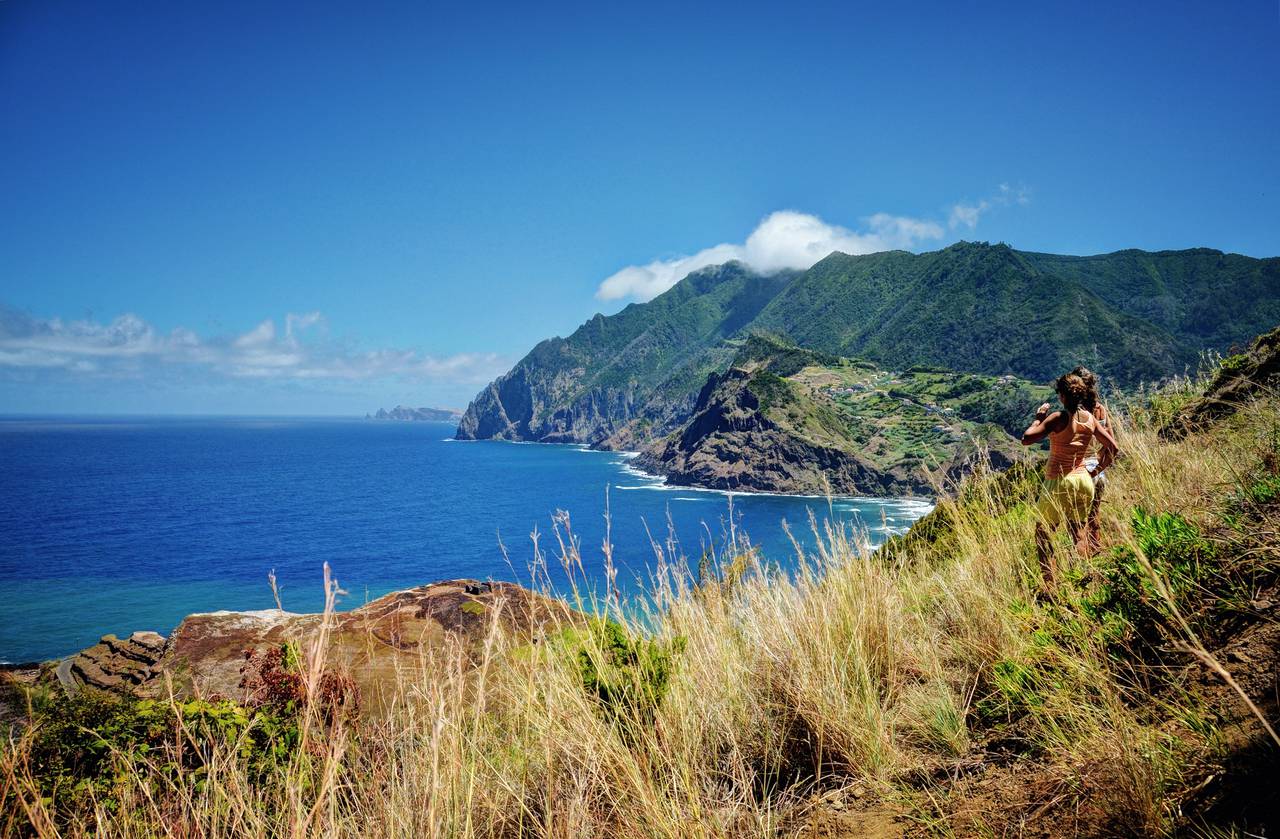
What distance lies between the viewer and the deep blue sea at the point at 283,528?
162 ft

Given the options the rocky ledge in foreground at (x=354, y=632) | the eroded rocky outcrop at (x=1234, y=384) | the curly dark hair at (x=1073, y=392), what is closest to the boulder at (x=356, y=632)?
the rocky ledge in foreground at (x=354, y=632)

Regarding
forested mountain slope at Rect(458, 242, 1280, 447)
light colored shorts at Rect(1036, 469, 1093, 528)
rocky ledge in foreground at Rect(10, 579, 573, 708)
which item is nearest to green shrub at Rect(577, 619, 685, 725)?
light colored shorts at Rect(1036, 469, 1093, 528)

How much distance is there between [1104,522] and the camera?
15.6ft

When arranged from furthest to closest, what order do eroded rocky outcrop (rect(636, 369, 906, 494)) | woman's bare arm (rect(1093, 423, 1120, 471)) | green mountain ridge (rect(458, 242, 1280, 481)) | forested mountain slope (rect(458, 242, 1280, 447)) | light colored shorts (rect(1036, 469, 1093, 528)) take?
forested mountain slope (rect(458, 242, 1280, 447)), green mountain ridge (rect(458, 242, 1280, 481)), eroded rocky outcrop (rect(636, 369, 906, 494)), woman's bare arm (rect(1093, 423, 1120, 471)), light colored shorts (rect(1036, 469, 1093, 528))

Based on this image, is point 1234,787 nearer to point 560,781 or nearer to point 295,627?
point 560,781

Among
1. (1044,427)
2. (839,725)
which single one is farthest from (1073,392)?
(839,725)

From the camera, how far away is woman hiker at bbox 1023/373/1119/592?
4562mm

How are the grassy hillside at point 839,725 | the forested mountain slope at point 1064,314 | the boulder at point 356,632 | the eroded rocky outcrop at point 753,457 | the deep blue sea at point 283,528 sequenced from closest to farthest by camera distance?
1. the grassy hillside at point 839,725
2. the boulder at point 356,632
3. the deep blue sea at point 283,528
4. the eroded rocky outcrop at point 753,457
5. the forested mountain slope at point 1064,314

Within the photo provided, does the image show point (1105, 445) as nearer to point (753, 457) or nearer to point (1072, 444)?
point (1072, 444)

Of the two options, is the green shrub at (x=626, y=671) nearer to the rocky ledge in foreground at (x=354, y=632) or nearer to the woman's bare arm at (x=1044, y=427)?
the woman's bare arm at (x=1044, y=427)

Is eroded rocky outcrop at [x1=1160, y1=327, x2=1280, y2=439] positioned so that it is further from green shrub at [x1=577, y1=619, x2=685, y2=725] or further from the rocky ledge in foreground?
the rocky ledge in foreground

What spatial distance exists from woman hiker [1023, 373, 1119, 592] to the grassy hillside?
0.26 metres

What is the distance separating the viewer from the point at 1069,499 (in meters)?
4.65

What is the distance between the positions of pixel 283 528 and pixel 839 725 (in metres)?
91.5
